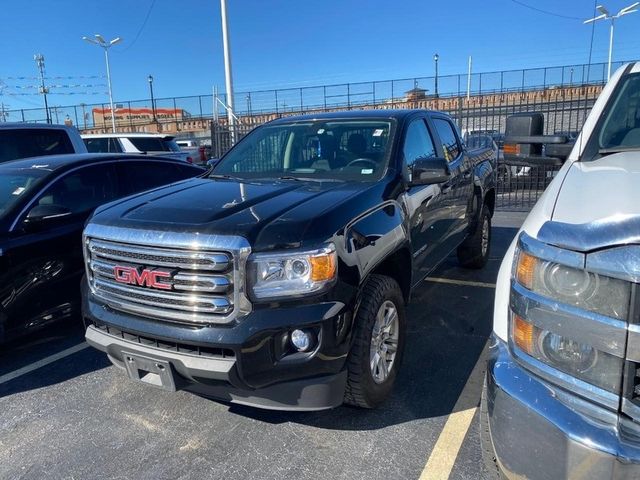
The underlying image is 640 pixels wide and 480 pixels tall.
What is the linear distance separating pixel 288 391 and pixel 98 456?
1204 millimetres

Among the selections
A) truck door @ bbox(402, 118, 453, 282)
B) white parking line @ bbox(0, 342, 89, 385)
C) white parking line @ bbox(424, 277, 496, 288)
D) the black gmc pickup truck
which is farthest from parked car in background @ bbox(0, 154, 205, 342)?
white parking line @ bbox(424, 277, 496, 288)

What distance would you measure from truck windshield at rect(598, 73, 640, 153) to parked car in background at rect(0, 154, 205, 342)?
400cm

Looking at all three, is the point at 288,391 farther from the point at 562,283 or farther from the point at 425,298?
the point at 425,298

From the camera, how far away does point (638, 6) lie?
27672 mm

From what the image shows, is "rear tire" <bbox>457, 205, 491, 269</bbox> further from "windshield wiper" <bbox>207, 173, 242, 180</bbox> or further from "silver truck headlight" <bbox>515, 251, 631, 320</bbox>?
"silver truck headlight" <bbox>515, 251, 631, 320</bbox>

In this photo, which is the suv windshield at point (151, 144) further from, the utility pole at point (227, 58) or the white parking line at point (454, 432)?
the white parking line at point (454, 432)

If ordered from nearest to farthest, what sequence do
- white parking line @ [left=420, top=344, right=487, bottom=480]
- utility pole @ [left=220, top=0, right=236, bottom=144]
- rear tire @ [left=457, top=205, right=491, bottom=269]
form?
white parking line @ [left=420, top=344, right=487, bottom=480]
rear tire @ [left=457, top=205, right=491, bottom=269]
utility pole @ [left=220, top=0, right=236, bottom=144]

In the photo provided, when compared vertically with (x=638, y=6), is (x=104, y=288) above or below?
below

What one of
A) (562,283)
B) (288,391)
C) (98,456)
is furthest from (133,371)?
(562,283)

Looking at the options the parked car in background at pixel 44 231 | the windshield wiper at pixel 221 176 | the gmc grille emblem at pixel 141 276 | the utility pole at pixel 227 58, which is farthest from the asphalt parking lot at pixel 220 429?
the utility pole at pixel 227 58

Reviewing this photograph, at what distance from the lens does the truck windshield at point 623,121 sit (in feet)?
9.17

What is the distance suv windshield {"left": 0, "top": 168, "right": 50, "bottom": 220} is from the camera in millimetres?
4215

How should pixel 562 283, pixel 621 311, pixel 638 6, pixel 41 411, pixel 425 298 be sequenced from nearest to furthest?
pixel 621 311 → pixel 562 283 → pixel 41 411 → pixel 425 298 → pixel 638 6

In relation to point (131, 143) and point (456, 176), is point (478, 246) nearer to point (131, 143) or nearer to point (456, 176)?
point (456, 176)
